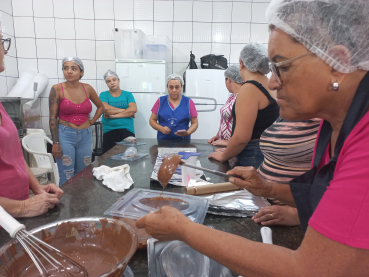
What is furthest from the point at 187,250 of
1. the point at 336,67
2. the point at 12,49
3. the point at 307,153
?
the point at 12,49

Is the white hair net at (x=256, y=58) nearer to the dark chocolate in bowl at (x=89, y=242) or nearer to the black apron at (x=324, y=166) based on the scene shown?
the black apron at (x=324, y=166)

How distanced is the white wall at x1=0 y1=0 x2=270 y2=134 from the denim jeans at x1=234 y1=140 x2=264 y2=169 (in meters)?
3.10

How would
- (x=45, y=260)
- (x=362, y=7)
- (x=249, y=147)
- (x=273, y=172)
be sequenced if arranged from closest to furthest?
(x=362, y=7)
(x=45, y=260)
(x=273, y=172)
(x=249, y=147)

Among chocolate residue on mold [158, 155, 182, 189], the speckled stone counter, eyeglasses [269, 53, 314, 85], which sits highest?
eyeglasses [269, 53, 314, 85]

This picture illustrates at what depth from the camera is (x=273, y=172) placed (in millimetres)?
1258

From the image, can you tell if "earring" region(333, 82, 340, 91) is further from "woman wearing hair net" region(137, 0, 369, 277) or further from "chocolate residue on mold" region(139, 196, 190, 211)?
"chocolate residue on mold" region(139, 196, 190, 211)

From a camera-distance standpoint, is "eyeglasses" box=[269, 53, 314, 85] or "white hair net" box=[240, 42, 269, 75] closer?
"eyeglasses" box=[269, 53, 314, 85]

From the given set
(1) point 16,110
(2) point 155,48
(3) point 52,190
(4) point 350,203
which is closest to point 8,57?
(1) point 16,110

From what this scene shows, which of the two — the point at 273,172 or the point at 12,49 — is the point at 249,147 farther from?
the point at 12,49

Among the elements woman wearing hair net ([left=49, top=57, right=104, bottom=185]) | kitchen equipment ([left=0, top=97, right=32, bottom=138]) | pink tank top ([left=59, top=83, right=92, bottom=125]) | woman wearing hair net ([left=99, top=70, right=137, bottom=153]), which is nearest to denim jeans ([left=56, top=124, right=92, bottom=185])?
woman wearing hair net ([left=49, top=57, right=104, bottom=185])

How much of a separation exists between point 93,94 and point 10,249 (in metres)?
2.79

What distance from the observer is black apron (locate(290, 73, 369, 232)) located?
57cm

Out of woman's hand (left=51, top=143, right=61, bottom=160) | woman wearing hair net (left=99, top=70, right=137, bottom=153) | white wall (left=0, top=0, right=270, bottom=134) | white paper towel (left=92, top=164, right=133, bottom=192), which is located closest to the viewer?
white paper towel (left=92, top=164, right=133, bottom=192)

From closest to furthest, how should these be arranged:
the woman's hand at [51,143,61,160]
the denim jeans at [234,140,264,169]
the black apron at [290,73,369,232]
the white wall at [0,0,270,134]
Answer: the black apron at [290,73,369,232], the denim jeans at [234,140,264,169], the woman's hand at [51,143,61,160], the white wall at [0,0,270,134]
